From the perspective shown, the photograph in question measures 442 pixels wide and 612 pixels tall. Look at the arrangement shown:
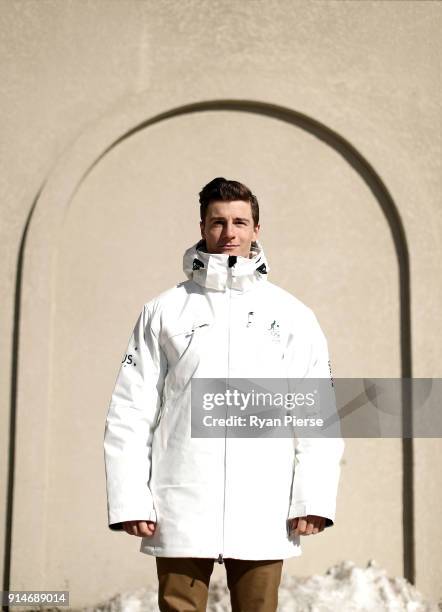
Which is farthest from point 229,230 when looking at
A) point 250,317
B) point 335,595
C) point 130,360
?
point 335,595

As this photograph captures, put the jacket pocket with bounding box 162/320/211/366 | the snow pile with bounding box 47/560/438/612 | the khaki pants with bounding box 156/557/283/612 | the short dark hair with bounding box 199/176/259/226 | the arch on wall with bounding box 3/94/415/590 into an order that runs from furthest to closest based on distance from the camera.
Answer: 1. the arch on wall with bounding box 3/94/415/590
2. the snow pile with bounding box 47/560/438/612
3. the short dark hair with bounding box 199/176/259/226
4. the jacket pocket with bounding box 162/320/211/366
5. the khaki pants with bounding box 156/557/283/612

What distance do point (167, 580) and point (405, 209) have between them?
2455 millimetres

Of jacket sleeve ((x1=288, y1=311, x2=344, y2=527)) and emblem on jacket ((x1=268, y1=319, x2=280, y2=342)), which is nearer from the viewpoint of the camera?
jacket sleeve ((x1=288, y1=311, x2=344, y2=527))

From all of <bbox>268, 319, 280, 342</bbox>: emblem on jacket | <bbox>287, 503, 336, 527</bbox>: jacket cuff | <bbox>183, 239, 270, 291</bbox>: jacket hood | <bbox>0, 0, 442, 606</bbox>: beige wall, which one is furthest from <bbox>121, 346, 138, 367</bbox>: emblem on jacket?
<bbox>0, 0, 442, 606</bbox>: beige wall

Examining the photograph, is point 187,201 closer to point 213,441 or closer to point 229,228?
point 229,228

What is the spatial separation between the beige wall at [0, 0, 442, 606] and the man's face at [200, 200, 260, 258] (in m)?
1.58

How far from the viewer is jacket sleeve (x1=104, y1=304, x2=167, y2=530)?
2377mm

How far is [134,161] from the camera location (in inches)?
167

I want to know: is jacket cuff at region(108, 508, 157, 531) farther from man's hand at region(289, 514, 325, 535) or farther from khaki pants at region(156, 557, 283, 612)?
man's hand at region(289, 514, 325, 535)

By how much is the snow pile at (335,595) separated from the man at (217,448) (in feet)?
4.74

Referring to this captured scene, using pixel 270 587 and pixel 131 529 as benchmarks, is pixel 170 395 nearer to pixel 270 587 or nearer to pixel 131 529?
pixel 131 529

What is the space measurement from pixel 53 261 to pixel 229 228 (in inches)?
68.4

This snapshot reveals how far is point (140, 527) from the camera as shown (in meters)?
2.38

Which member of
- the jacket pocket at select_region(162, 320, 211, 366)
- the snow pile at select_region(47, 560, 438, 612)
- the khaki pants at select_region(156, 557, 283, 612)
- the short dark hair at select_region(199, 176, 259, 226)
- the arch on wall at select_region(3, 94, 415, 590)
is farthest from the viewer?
the arch on wall at select_region(3, 94, 415, 590)
